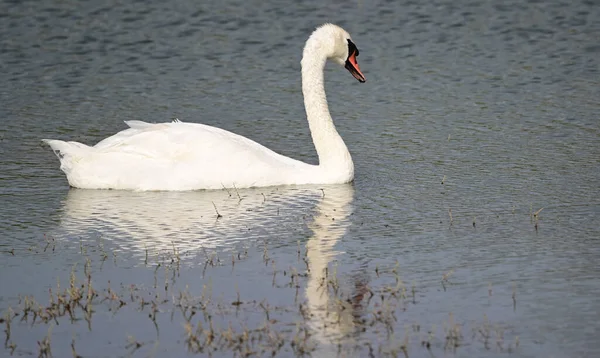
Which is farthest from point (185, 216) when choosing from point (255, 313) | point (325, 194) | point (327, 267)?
point (255, 313)

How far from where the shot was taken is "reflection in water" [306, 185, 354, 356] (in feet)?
21.6

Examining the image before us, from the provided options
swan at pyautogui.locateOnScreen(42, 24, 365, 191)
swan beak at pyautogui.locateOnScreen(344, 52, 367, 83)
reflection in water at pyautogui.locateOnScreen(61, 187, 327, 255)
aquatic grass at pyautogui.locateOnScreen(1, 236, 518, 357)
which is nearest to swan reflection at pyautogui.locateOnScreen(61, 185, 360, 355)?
reflection in water at pyautogui.locateOnScreen(61, 187, 327, 255)

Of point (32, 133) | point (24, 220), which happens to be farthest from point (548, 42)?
point (24, 220)

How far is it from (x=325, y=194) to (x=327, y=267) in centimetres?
254

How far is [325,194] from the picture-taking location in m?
10.3

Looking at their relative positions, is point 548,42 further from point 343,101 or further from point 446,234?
point 446,234

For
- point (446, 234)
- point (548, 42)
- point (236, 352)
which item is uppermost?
point (548, 42)

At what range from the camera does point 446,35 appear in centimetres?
1662

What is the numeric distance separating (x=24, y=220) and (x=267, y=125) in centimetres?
413

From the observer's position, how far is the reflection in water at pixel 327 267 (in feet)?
21.6

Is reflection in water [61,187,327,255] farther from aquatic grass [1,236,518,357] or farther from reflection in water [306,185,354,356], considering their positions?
aquatic grass [1,236,518,357]

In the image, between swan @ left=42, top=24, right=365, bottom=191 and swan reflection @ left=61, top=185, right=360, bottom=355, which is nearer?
swan reflection @ left=61, top=185, right=360, bottom=355

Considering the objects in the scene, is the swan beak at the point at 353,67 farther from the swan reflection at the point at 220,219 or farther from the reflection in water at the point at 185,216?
the reflection in water at the point at 185,216

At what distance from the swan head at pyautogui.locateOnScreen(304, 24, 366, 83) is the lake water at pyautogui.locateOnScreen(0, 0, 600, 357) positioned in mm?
1063
